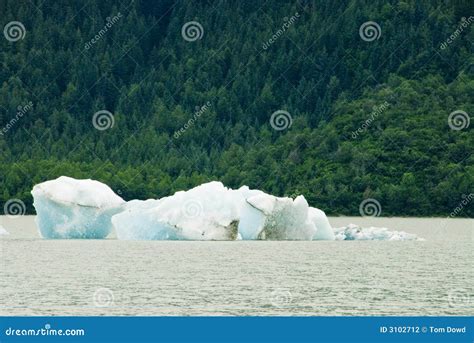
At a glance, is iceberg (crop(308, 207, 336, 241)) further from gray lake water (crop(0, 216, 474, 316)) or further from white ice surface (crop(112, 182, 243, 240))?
white ice surface (crop(112, 182, 243, 240))

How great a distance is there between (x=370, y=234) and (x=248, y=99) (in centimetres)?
9259

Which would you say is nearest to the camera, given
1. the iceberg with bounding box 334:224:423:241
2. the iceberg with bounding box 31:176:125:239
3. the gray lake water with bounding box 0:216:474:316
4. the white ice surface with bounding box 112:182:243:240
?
the gray lake water with bounding box 0:216:474:316

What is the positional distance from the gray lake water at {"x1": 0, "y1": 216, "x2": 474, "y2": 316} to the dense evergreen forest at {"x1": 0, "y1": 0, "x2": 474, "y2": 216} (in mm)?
40993

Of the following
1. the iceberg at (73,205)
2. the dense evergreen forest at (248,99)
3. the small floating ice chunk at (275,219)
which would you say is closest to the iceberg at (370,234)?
the small floating ice chunk at (275,219)

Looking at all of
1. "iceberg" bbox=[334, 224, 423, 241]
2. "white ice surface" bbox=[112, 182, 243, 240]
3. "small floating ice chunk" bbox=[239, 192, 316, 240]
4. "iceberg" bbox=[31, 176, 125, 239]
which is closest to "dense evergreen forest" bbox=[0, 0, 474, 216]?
"iceberg" bbox=[334, 224, 423, 241]

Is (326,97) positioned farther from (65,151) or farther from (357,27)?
(65,151)

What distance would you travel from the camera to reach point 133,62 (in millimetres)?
166250

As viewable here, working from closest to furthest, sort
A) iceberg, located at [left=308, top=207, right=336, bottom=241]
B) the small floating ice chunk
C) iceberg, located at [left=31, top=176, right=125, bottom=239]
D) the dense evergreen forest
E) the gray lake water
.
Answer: the gray lake water, the small floating ice chunk, iceberg, located at [left=31, top=176, right=125, bottom=239], iceberg, located at [left=308, top=207, right=336, bottom=241], the dense evergreen forest

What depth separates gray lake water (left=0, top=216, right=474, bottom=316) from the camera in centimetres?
2739

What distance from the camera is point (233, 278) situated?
35.6 metres

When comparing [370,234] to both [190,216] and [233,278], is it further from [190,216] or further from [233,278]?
[233,278]

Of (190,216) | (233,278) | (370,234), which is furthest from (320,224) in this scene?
(233,278)

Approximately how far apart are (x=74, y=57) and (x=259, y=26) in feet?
93.5

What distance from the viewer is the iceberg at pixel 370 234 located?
51781 millimetres
